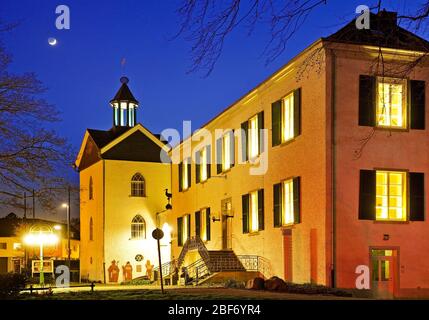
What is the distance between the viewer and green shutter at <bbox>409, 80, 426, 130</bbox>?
24.5m

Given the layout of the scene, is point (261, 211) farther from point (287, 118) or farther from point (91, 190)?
point (91, 190)

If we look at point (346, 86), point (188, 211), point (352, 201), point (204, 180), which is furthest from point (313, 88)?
point (188, 211)

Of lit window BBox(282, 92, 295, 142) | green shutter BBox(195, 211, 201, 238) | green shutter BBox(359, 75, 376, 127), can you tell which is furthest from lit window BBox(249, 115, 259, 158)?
green shutter BBox(195, 211, 201, 238)

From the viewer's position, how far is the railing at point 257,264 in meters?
28.3

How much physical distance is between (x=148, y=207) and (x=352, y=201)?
26113mm

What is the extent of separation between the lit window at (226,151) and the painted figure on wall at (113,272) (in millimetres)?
14711

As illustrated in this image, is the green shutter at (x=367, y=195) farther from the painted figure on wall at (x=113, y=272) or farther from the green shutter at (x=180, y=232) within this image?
the painted figure on wall at (x=113, y=272)

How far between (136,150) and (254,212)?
65.2ft

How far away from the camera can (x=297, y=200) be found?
83.8ft

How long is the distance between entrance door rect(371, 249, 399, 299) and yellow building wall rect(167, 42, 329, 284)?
77.1 inches

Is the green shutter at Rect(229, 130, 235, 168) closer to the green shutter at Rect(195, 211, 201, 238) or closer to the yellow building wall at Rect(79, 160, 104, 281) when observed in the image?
the green shutter at Rect(195, 211, 201, 238)

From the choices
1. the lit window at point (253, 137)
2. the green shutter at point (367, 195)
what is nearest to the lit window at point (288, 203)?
the green shutter at point (367, 195)

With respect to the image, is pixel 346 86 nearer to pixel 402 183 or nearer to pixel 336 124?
pixel 336 124

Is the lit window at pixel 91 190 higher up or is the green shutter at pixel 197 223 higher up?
the lit window at pixel 91 190
